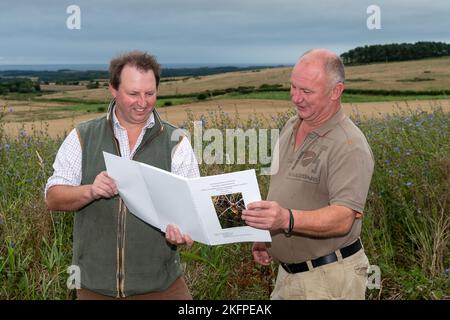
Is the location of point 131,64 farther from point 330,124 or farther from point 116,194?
point 330,124

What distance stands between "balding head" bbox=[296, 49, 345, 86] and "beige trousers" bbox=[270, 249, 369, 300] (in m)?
0.96

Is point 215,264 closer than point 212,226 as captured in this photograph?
No

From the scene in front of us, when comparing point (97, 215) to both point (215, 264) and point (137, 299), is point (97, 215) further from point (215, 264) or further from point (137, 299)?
point (215, 264)

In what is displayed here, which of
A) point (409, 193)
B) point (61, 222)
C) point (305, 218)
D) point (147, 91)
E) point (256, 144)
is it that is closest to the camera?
point (305, 218)

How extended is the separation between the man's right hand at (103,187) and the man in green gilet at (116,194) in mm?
136

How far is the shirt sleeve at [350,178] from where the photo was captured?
288 cm

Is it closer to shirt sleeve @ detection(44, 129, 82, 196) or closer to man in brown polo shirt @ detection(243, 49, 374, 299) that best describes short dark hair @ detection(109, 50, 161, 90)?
shirt sleeve @ detection(44, 129, 82, 196)

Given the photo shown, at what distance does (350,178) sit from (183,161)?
0.90m

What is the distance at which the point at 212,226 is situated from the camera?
9.32ft

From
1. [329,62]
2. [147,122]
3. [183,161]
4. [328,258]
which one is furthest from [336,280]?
[147,122]

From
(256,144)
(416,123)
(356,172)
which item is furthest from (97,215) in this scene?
(416,123)

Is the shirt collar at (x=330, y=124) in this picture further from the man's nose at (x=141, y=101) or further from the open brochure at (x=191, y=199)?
the man's nose at (x=141, y=101)

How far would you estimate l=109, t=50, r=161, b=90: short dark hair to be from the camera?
311 centimetres

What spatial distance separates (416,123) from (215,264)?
141 inches
